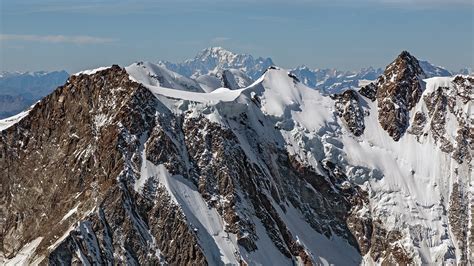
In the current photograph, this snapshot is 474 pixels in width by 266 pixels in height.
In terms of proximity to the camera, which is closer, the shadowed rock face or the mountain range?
the shadowed rock face

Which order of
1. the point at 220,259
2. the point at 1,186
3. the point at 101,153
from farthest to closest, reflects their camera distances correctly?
the point at 1,186 → the point at 101,153 → the point at 220,259

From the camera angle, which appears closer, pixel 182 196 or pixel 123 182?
pixel 123 182

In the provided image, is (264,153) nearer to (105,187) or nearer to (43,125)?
(105,187)

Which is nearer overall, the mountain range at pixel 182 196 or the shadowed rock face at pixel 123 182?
the shadowed rock face at pixel 123 182

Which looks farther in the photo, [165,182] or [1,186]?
[1,186]

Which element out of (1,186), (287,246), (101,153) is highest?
(101,153)

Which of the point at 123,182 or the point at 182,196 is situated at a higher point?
the point at 123,182

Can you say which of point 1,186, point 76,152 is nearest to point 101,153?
point 76,152

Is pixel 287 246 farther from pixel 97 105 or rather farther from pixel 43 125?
pixel 43 125

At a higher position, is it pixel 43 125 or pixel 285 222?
pixel 43 125

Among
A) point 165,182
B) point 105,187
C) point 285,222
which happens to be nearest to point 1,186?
point 105,187

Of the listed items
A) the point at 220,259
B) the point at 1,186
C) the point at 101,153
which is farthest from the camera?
the point at 1,186
